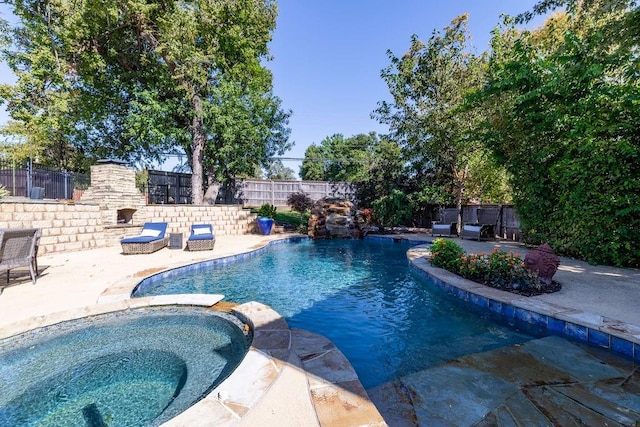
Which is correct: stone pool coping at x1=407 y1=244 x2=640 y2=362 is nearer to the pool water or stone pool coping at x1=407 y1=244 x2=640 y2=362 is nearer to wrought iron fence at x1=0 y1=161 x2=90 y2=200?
the pool water

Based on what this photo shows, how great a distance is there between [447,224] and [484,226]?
5.58 feet

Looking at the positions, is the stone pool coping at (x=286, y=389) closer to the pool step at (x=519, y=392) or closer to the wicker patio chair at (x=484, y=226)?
the pool step at (x=519, y=392)

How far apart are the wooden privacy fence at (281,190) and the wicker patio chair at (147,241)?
9.23 m

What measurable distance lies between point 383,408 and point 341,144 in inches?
1685

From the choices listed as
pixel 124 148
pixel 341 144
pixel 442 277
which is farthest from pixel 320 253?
pixel 341 144

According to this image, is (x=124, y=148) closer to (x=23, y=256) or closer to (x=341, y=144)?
(x=23, y=256)

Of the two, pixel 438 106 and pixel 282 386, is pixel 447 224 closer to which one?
pixel 438 106

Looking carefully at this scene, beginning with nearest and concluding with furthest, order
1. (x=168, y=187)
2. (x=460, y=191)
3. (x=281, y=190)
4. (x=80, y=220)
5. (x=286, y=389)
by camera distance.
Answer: (x=286, y=389)
(x=80, y=220)
(x=460, y=191)
(x=168, y=187)
(x=281, y=190)

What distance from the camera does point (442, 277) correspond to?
17.0 feet

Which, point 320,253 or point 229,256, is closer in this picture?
point 229,256

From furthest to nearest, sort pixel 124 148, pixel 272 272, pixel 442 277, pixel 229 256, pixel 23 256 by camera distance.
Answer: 1. pixel 124 148
2. pixel 229 256
3. pixel 272 272
4. pixel 442 277
5. pixel 23 256

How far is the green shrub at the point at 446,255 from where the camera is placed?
18.8ft

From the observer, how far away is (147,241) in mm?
7734

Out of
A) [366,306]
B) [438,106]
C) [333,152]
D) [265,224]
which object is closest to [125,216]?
[265,224]
